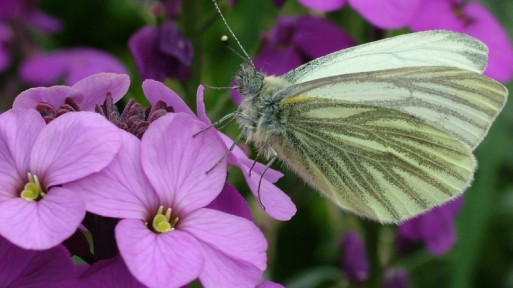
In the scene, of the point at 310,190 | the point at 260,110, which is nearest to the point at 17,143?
the point at 260,110

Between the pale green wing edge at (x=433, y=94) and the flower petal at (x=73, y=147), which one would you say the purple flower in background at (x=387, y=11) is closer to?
the pale green wing edge at (x=433, y=94)

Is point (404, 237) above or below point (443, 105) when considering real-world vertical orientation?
below

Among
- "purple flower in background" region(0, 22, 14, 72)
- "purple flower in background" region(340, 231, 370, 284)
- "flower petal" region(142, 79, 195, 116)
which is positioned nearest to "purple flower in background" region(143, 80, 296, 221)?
"flower petal" region(142, 79, 195, 116)

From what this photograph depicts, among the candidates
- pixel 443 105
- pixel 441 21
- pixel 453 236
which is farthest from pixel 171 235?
pixel 453 236

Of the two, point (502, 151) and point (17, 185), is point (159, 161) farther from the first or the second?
point (502, 151)

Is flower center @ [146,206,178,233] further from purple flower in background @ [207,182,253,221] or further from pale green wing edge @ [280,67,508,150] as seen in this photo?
pale green wing edge @ [280,67,508,150]

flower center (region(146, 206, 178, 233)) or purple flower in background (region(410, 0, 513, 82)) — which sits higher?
flower center (region(146, 206, 178, 233))

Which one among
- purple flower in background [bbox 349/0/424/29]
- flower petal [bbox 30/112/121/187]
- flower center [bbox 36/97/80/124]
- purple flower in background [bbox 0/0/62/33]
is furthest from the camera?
purple flower in background [bbox 0/0/62/33]
